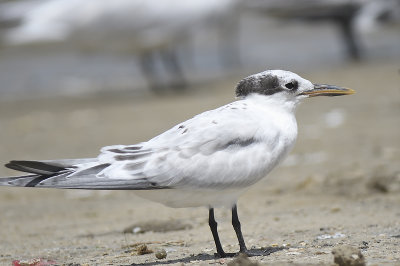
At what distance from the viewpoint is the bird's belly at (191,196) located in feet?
12.1

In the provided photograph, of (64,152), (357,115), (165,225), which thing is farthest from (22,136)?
(165,225)

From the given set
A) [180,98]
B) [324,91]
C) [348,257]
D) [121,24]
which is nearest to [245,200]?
[324,91]

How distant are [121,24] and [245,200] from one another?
18.4 ft

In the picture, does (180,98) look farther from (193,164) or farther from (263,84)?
(193,164)

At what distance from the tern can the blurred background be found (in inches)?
16.5

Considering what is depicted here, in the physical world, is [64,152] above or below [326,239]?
above

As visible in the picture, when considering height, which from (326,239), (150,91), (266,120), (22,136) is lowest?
(326,239)

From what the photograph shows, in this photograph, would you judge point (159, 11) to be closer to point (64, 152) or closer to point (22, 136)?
point (22, 136)

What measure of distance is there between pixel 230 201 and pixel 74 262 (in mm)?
820

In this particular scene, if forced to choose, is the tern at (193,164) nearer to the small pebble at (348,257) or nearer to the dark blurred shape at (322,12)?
the small pebble at (348,257)

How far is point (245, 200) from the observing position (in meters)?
5.50

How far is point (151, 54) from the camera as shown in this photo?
1135 centimetres

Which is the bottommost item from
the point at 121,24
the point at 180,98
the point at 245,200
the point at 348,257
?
the point at 348,257

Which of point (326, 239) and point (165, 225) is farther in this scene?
point (165, 225)
